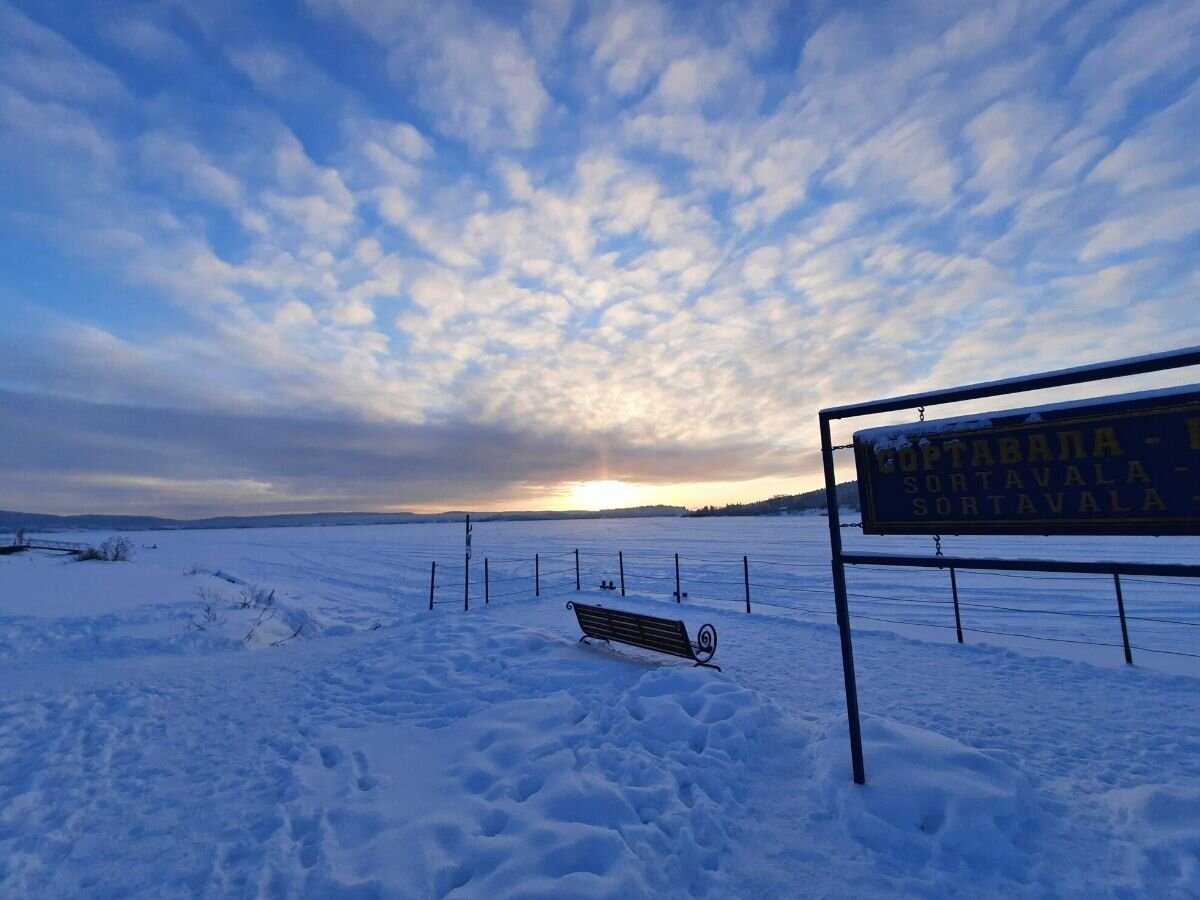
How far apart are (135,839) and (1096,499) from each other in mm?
6718

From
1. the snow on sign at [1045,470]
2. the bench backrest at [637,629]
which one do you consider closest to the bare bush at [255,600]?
the bench backrest at [637,629]

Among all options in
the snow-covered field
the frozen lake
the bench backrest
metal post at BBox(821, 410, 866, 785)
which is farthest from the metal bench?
the frozen lake

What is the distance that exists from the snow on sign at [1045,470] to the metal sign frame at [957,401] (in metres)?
0.17

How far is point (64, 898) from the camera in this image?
3.08 m

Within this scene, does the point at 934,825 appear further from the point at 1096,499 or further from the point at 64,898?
the point at 64,898

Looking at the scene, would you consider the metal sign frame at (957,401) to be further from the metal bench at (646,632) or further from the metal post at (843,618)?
the metal bench at (646,632)

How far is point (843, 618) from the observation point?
14.7 feet

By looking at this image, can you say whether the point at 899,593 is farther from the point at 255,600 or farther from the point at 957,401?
the point at 255,600

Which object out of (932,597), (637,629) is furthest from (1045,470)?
(932,597)

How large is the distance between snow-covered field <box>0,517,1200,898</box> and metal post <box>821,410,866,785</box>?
0.69 ft

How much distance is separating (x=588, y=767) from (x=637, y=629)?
3.20 metres

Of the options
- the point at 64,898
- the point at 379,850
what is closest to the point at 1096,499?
the point at 379,850

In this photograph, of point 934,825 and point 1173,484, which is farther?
point 934,825

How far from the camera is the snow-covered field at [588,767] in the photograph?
3270mm
